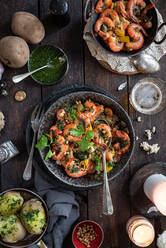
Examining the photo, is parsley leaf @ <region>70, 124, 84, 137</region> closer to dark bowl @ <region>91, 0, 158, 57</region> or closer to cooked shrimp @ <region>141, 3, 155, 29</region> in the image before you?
dark bowl @ <region>91, 0, 158, 57</region>

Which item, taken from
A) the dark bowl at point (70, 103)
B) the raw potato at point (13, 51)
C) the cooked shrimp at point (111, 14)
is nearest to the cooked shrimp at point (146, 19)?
the cooked shrimp at point (111, 14)

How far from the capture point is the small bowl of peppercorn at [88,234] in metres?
1.99

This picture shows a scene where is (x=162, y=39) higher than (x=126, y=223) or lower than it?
higher

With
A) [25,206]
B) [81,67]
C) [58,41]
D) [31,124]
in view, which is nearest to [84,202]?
[25,206]

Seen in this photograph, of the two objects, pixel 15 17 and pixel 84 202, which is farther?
pixel 84 202

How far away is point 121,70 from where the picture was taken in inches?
78.6

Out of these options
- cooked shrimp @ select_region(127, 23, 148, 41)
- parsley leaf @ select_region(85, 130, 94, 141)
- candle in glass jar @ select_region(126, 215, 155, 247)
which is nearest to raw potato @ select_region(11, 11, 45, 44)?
cooked shrimp @ select_region(127, 23, 148, 41)

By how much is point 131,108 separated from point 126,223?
0.74 meters

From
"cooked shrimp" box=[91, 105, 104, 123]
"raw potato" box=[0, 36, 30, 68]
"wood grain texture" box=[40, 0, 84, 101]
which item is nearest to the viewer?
"raw potato" box=[0, 36, 30, 68]

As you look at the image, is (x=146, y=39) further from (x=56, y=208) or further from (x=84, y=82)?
(x=56, y=208)

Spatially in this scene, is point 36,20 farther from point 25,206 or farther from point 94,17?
point 25,206

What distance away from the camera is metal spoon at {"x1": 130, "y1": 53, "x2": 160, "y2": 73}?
1984 millimetres

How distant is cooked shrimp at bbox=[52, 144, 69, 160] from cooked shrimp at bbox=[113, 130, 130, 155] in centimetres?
29

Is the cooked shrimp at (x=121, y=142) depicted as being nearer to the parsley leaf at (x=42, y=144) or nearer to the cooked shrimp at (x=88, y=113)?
the cooked shrimp at (x=88, y=113)
